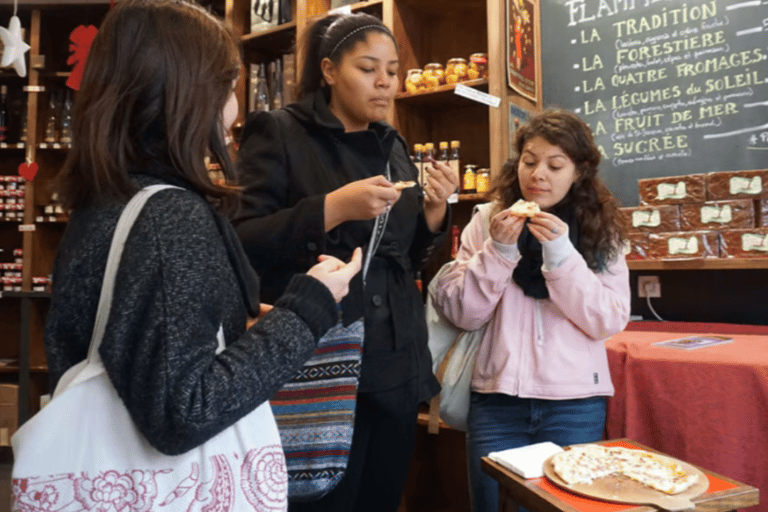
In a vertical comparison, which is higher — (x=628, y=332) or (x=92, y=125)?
(x=92, y=125)

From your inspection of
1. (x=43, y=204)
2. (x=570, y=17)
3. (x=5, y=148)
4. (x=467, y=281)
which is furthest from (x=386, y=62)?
(x=5, y=148)

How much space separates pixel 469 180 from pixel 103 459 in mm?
2375

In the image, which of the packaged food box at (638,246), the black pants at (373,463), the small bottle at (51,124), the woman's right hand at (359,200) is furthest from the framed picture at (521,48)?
the small bottle at (51,124)

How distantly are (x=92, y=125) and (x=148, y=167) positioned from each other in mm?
89

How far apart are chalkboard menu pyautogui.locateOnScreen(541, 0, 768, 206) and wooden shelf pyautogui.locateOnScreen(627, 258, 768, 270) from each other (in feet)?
1.73

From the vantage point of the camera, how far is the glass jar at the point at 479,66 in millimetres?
2852

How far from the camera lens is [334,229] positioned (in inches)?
57.6

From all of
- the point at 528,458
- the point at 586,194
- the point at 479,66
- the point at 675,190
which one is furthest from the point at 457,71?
the point at 528,458

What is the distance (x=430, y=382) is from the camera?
5.25 feet

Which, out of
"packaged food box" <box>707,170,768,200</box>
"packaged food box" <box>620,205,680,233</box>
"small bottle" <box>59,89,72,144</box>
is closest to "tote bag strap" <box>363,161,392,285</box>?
"packaged food box" <box>620,205,680,233</box>

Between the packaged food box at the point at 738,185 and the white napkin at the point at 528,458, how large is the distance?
1337mm

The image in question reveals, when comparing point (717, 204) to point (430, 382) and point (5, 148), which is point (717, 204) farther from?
point (5, 148)

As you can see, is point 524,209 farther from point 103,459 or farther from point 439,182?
point 103,459

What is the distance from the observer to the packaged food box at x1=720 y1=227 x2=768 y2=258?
89.4 inches
